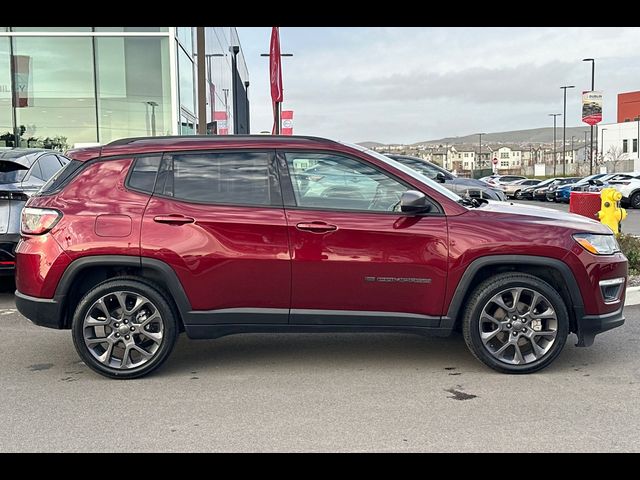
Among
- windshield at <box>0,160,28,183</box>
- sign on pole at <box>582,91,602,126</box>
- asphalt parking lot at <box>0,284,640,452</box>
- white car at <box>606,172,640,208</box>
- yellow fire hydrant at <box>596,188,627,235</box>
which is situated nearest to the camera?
asphalt parking lot at <box>0,284,640,452</box>

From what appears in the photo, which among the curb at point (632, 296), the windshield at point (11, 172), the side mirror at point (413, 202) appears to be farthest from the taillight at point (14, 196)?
the curb at point (632, 296)

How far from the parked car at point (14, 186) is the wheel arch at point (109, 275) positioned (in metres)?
2.34

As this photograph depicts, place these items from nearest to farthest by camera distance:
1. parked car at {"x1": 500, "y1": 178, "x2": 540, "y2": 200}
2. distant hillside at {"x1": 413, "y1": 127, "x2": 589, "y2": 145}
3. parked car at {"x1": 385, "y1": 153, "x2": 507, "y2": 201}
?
parked car at {"x1": 385, "y1": 153, "x2": 507, "y2": 201}
parked car at {"x1": 500, "y1": 178, "x2": 540, "y2": 200}
distant hillside at {"x1": 413, "y1": 127, "x2": 589, "y2": 145}

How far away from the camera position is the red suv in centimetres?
477

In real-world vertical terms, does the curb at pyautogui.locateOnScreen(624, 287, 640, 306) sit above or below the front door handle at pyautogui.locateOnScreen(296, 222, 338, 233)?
below

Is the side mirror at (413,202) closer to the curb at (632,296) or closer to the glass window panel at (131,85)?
the curb at (632,296)

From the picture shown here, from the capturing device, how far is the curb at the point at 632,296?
288 inches

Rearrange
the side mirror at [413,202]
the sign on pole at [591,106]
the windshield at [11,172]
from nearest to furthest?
the side mirror at [413,202] < the windshield at [11,172] < the sign on pole at [591,106]

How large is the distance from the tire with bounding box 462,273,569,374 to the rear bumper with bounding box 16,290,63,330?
9.87 feet

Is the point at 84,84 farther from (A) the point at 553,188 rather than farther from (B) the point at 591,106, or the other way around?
(B) the point at 591,106

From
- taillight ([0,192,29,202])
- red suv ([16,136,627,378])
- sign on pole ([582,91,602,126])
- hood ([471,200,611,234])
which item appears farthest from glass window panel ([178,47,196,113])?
sign on pole ([582,91,602,126])

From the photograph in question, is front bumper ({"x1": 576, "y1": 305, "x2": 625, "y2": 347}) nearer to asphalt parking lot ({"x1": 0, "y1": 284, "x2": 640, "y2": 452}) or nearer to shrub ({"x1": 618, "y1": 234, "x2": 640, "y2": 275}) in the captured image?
asphalt parking lot ({"x1": 0, "y1": 284, "x2": 640, "y2": 452})
